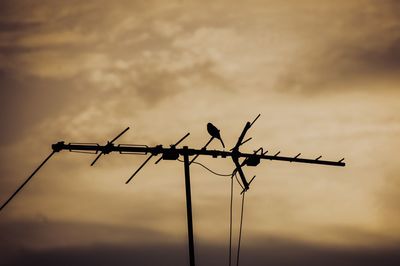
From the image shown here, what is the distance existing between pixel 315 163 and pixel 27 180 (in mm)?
11837

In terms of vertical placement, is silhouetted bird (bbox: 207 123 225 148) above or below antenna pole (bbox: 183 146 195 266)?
above

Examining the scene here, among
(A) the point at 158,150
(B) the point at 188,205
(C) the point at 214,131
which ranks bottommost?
(B) the point at 188,205

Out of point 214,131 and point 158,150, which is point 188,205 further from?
point 214,131

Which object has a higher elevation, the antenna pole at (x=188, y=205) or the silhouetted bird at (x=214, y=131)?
the silhouetted bird at (x=214, y=131)

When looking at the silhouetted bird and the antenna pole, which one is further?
the silhouetted bird

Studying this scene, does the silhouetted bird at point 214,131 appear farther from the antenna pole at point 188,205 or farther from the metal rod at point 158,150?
the antenna pole at point 188,205

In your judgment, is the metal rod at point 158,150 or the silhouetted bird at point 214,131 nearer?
the metal rod at point 158,150

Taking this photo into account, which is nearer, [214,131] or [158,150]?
[158,150]

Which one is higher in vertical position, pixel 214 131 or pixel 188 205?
pixel 214 131

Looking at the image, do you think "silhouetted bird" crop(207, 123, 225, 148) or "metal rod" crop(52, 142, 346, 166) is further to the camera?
"silhouetted bird" crop(207, 123, 225, 148)

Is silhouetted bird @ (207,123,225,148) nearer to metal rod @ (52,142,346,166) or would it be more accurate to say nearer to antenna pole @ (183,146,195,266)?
metal rod @ (52,142,346,166)

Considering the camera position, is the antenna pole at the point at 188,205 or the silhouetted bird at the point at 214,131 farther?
the silhouetted bird at the point at 214,131

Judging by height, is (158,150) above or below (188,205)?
above

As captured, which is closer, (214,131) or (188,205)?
(188,205)
